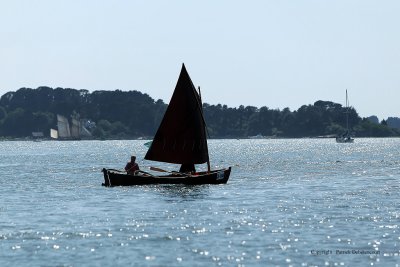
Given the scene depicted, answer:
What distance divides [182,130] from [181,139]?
2.27 ft

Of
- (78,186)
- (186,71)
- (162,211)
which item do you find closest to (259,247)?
(162,211)

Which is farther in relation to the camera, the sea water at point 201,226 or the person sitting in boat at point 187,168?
the person sitting in boat at point 187,168

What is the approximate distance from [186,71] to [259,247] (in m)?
33.6

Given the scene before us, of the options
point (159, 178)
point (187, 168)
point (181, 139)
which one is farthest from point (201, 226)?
point (187, 168)

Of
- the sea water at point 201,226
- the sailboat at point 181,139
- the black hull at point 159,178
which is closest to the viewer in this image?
the sea water at point 201,226

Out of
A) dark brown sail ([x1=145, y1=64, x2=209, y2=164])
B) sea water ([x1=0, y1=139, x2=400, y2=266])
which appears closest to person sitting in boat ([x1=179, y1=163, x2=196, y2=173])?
dark brown sail ([x1=145, y1=64, x2=209, y2=164])

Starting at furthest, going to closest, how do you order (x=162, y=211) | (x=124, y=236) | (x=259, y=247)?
(x=162, y=211), (x=124, y=236), (x=259, y=247)

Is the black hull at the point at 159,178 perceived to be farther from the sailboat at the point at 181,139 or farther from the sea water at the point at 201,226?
the sea water at the point at 201,226

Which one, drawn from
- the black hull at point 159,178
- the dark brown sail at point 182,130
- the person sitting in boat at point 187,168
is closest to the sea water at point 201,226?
the black hull at point 159,178

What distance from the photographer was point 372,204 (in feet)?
180

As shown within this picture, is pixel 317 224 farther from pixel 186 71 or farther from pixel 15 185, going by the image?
pixel 15 185

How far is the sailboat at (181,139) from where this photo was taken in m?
Result: 70.1

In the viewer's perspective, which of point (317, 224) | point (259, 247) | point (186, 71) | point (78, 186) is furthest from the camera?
point (78, 186)

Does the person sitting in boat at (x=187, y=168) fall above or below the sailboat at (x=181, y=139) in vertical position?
below
